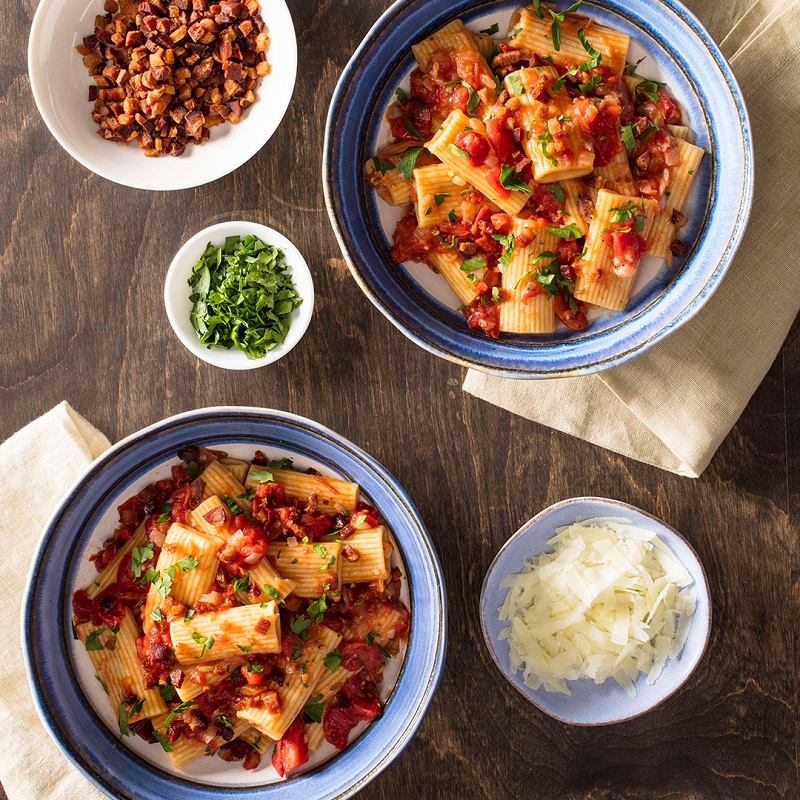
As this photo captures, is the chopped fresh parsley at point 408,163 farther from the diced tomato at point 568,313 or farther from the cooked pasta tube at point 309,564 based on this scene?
the cooked pasta tube at point 309,564

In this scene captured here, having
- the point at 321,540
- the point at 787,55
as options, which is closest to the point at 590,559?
the point at 321,540

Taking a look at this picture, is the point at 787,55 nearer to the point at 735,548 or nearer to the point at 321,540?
the point at 735,548

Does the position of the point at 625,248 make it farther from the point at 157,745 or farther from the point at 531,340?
the point at 157,745

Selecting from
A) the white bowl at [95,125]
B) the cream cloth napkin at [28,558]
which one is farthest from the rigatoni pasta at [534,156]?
the cream cloth napkin at [28,558]

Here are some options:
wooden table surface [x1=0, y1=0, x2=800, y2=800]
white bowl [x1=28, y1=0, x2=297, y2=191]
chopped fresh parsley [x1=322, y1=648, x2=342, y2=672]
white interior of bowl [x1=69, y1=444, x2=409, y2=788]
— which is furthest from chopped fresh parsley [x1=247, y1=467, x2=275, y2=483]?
white bowl [x1=28, y1=0, x2=297, y2=191]

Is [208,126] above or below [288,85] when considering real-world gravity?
below
